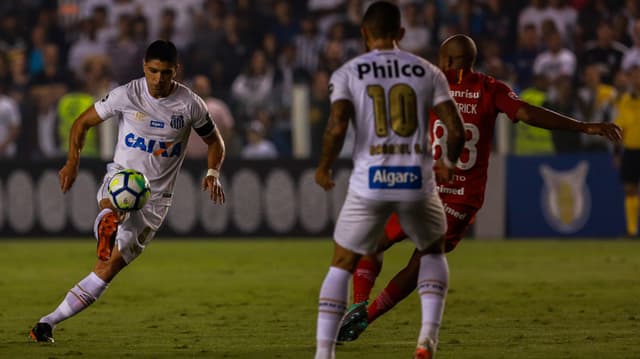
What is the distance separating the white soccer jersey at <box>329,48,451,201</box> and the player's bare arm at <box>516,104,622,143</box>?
1873 millimetres

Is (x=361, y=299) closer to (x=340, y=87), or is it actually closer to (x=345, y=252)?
(x=345, y=252)

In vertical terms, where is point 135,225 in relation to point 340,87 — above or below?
below

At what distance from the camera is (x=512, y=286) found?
516 inches

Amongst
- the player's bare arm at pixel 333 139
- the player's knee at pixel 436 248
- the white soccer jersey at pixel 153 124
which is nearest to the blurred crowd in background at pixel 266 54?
the white soccer jersey at pixel 153 124

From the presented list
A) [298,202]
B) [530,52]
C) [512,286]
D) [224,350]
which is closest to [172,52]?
[224,350]

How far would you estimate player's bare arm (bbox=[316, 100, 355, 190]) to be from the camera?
23.0 ft

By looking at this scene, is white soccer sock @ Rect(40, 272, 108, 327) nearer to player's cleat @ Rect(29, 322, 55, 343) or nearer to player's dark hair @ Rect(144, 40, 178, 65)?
player's cleat @ Rect(29, 322, 55, 343)

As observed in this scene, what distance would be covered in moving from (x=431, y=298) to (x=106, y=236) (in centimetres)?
243

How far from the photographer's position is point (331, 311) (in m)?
7.11

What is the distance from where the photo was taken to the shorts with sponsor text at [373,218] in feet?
23.3

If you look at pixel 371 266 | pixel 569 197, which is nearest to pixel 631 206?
pixel 569 197

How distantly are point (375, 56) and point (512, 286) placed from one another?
6.37 m

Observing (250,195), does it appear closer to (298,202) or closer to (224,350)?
(298,202)

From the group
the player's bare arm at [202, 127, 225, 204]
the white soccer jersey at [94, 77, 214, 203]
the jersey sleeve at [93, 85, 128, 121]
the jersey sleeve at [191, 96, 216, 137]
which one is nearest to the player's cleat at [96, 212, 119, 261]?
the white soccer jersey at [94, 77, 214, 203]
